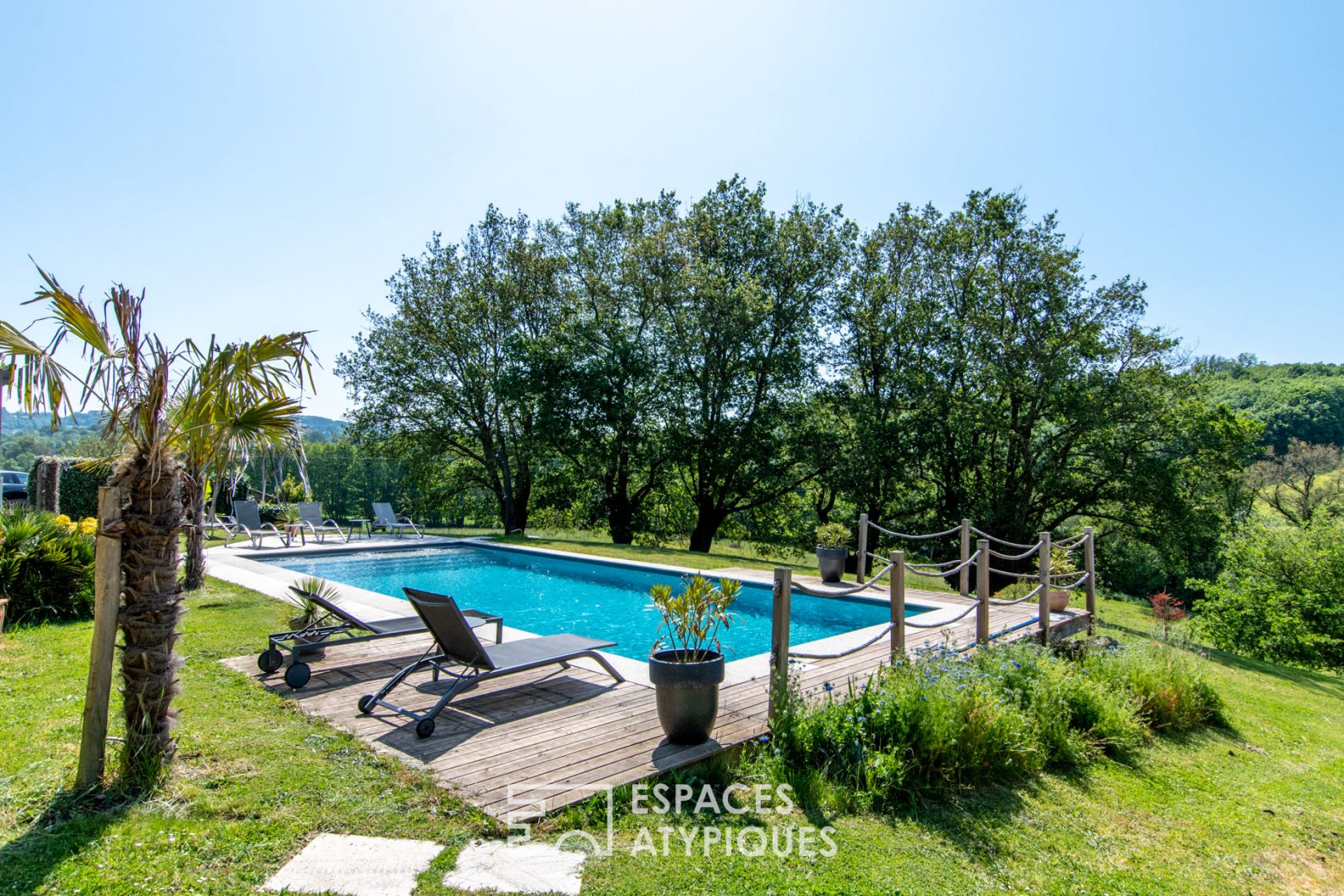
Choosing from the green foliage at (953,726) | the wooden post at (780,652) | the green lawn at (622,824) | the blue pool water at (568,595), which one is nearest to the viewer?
the green lawn at (622,824)

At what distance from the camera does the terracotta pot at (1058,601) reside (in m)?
7.97

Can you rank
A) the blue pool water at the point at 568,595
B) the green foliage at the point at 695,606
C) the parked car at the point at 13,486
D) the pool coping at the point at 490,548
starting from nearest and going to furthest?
the green foliage at the point at 695,606 → the pool coping at the point at 490,548 → the blue pool water at the point at 568,595 → the parked car at the point at 13,486

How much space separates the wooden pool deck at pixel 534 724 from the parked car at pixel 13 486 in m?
18.9

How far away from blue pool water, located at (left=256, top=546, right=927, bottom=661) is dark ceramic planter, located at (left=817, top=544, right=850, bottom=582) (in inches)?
15.8

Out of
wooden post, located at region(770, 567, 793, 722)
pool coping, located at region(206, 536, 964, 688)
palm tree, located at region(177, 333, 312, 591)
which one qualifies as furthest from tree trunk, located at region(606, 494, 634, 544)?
wooden post, located at region(770, 567, 793, 722)

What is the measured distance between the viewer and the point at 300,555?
46.3 ft

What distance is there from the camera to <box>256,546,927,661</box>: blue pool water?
30.3 ft

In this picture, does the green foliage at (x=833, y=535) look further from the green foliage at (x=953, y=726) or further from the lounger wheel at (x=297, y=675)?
the lounger wheel at (x=297, y=675)

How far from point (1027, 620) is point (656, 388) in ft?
47.0

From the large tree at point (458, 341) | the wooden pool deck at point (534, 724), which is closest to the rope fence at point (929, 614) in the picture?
the wooden pool deck at point (534, 724)

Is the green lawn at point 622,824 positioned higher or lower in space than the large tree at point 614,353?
lower

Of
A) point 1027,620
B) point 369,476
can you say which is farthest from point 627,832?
point 369,476

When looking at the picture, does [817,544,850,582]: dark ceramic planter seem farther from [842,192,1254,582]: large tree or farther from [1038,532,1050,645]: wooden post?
[842,192,1254,582]: large tree

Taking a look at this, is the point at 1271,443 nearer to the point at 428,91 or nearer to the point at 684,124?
the point at 684,124
